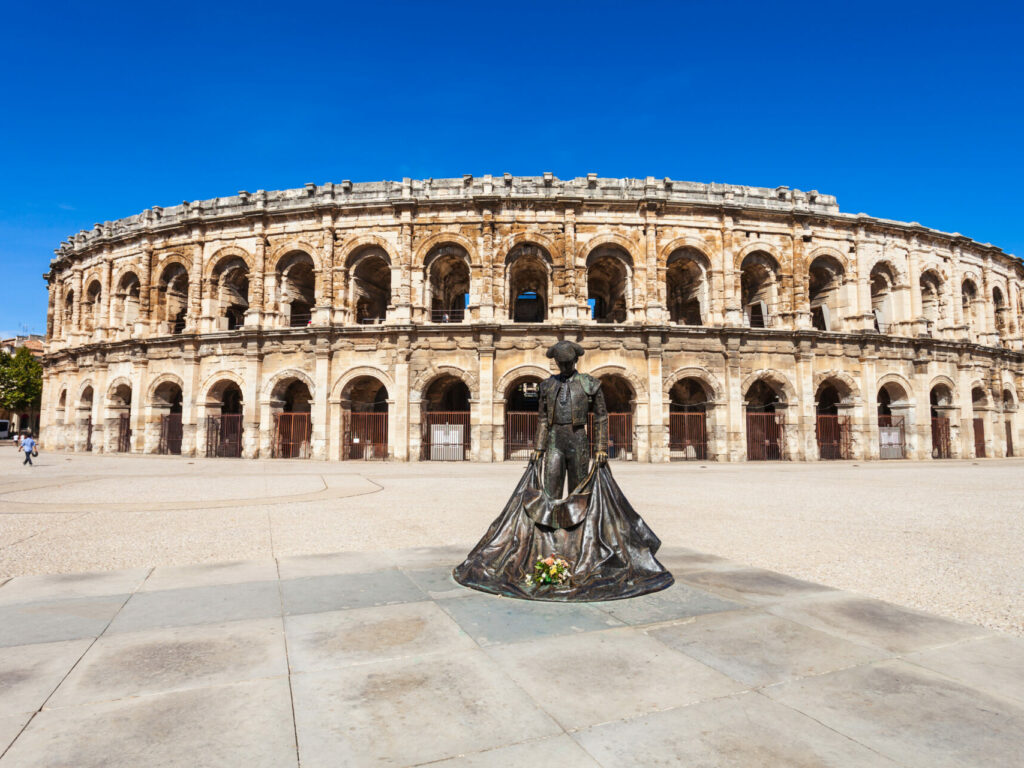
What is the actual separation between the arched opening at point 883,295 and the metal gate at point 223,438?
87.9 feet

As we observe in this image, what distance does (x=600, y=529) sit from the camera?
4.36 meters

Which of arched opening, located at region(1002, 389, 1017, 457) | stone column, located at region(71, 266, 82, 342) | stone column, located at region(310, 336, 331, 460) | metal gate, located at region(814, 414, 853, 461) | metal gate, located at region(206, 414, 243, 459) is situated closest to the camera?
stone column, located at region(310, 336, 331, 460)

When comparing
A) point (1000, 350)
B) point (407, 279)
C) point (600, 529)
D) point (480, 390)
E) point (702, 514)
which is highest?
point (407, 279)

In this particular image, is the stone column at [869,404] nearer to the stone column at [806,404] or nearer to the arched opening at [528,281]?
the stone column at [806,404]

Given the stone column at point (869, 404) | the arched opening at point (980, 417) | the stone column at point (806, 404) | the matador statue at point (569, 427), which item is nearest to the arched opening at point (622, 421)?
the stone column at point (806, 404)

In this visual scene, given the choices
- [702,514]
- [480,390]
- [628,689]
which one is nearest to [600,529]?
[628,689]

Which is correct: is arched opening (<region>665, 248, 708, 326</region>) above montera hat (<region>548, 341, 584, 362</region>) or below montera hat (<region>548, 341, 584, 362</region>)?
above

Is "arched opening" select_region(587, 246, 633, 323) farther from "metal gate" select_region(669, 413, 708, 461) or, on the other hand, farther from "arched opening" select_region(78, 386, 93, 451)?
"arched opening" select_region(78, 386, 93, 451)

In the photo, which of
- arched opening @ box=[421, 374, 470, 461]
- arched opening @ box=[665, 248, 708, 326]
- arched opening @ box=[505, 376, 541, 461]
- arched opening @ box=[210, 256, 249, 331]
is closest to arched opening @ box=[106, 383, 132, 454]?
arched opening @ box=[210, 256, 249, 331]

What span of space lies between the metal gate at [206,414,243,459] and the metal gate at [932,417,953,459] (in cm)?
2882

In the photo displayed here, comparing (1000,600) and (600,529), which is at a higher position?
(600,529)

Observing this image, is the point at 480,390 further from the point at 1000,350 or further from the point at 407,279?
the point at 1000,350

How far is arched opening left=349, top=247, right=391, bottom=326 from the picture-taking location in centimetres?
2160

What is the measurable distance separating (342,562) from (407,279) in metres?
16.9
